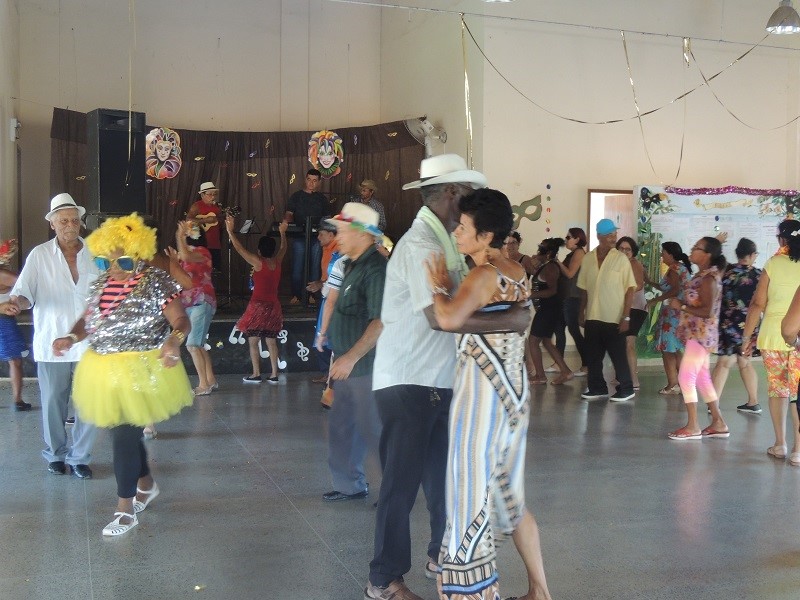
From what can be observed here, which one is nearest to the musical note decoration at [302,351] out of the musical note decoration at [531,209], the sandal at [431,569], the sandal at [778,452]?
the musical note decoration at [531,209]

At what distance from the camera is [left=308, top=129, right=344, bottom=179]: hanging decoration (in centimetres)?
1288

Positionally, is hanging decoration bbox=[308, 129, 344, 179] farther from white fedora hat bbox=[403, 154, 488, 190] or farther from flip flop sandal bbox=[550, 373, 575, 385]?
white fedora hat bbox=[403, 154, 488, 190]

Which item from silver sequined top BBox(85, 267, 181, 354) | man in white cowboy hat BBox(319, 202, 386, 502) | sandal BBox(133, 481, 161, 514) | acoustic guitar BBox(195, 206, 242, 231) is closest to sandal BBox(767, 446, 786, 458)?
man in white cowboy hat BBox(319, 202, 386, 502)

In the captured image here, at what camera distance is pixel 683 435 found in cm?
635

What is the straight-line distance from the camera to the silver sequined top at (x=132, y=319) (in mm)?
3977

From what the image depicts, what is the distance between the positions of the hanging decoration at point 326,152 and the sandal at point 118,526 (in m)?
9.29

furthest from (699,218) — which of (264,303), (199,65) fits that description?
(199,65)

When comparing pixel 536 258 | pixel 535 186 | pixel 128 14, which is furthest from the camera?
pixel 128 14

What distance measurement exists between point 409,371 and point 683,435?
385 centimetres

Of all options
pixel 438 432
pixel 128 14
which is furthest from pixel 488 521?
pixel 128 14

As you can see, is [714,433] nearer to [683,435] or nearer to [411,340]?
[683,435]

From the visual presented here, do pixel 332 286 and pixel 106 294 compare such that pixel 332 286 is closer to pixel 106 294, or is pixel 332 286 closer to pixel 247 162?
pixel 106 294

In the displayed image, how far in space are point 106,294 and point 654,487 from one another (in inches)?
128

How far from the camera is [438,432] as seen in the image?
3.37 metres
